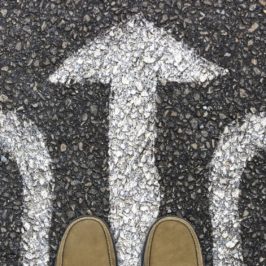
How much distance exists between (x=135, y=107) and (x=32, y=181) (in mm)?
517

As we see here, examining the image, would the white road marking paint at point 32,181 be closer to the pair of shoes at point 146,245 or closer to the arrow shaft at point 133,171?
the pair of shoes at point 146,245

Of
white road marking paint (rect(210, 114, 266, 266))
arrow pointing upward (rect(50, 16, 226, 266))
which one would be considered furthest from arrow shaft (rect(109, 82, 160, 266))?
white road marking paint (rect(210, 114, 266, 266))

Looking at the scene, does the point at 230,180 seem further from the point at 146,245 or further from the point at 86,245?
the point at 86,245

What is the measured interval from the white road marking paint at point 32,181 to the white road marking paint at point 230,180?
675mm

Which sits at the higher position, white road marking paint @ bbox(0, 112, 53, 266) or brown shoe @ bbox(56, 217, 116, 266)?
white road marking paint @ bbox(0, 112, 53, 266)

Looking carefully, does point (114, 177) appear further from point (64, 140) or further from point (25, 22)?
point (25, 22)

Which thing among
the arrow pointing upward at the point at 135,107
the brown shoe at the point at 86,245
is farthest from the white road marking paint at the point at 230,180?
the brown shoe at the point at 86,245

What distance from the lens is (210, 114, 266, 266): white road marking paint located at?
2.29 metres

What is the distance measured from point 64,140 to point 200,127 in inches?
21.9

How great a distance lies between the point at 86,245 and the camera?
2.36 meters

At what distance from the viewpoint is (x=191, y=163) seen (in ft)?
7.55

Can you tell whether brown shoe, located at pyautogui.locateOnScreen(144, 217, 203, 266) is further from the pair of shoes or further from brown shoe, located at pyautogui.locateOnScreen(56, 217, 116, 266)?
brown shoe, located at pyautogui.locateOnScreen(56, 217, 116, 266)

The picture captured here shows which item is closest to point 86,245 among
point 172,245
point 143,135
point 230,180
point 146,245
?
point 146,245

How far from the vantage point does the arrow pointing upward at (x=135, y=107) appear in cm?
231
